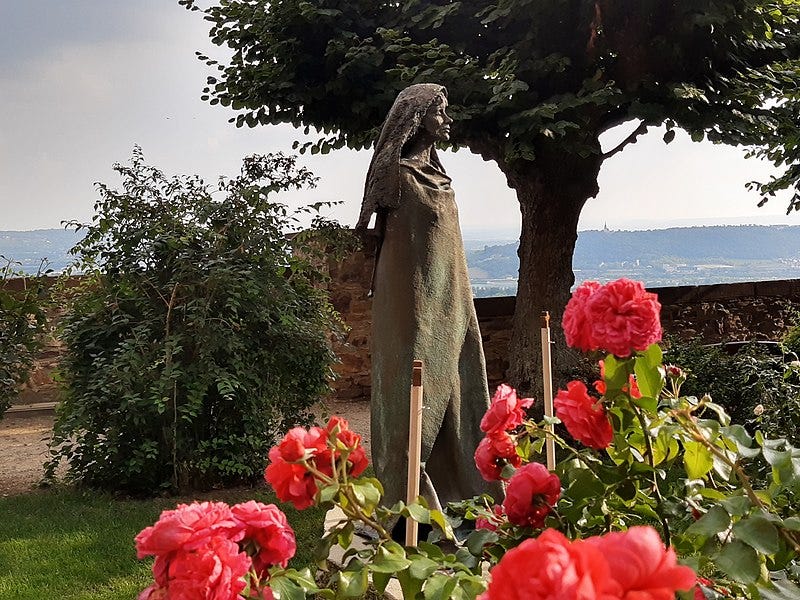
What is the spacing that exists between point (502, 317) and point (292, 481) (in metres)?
8.08

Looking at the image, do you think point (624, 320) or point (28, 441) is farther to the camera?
point (28, 441)

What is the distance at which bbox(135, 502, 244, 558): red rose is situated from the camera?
0.78 m

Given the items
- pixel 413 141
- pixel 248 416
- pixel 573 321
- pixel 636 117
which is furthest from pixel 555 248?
pixel 573 321

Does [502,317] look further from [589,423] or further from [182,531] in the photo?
[182,531]

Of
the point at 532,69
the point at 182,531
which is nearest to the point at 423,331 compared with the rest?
the point at 182,531

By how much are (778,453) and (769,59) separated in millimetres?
6365

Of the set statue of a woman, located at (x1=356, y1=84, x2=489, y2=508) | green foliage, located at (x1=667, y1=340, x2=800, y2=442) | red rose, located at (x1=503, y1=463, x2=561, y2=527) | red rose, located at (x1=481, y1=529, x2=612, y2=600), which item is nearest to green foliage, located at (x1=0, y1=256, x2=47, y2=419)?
statue of a woman, located at (x1=356, y1=84, x2=489, y2=508)

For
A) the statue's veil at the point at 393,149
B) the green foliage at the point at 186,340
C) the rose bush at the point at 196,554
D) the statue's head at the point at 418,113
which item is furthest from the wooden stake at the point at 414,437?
the green foliage at the point at 186,340

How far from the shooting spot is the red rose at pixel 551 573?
49cm

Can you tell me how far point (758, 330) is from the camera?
9.97 metres

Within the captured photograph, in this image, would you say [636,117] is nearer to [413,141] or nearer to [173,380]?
[413,141]

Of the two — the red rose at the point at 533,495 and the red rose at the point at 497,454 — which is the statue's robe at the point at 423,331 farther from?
the red rose at the point at 533,495

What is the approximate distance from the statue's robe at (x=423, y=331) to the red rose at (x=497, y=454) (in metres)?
1.50

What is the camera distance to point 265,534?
2.92ft
